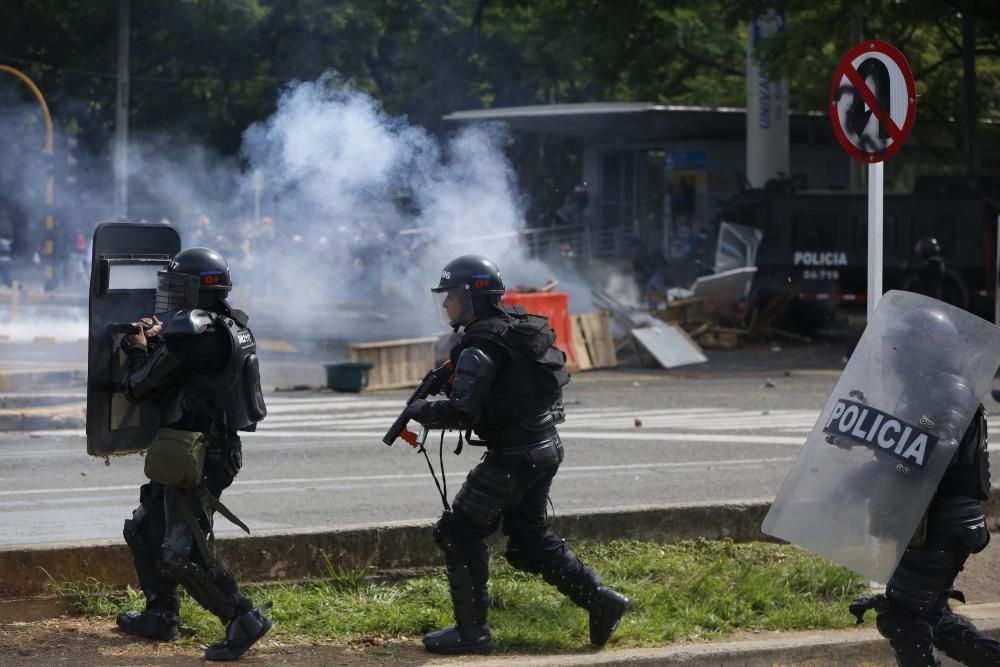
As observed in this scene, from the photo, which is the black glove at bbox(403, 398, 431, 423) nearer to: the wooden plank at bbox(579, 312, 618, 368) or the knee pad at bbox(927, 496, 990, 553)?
the knee pad at bbox(927, 496, 990, 553)

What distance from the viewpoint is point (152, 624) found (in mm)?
5773

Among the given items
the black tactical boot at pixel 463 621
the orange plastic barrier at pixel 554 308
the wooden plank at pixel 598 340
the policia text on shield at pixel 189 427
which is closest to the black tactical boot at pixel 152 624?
the policia text on shield at pixel 189 427

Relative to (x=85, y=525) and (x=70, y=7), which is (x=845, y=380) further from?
(x=70, y=7)

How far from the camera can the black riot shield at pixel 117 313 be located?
19.5ft

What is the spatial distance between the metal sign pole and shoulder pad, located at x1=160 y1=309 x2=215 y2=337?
3205 mm

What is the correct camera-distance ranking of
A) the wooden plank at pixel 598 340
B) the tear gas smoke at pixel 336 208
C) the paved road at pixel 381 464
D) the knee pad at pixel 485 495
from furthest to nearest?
the wooden plank at pixel 598 340 < the tear gas smoke at pixel 336 208 < the paved road at pixel 381 464 < the knee pad at pixel 485 495

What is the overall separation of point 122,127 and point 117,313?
23.4 meters

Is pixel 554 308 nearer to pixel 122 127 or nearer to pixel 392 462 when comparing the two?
pixel 392 462

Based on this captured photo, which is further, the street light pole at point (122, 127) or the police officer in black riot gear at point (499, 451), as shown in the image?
the street light pole at point (122, 127)

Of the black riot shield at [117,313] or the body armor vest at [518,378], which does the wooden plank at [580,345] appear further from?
the body armor vest at [518,378]

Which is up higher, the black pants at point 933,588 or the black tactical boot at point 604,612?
the black pants at point 933,588

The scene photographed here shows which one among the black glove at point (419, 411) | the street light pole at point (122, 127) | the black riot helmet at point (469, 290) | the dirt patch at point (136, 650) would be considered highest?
the street light pole at point (122, 127)

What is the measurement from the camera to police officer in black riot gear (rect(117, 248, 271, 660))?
215 inches

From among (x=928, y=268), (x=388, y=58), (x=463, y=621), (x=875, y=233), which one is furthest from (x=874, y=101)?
(x=388, y=58)
